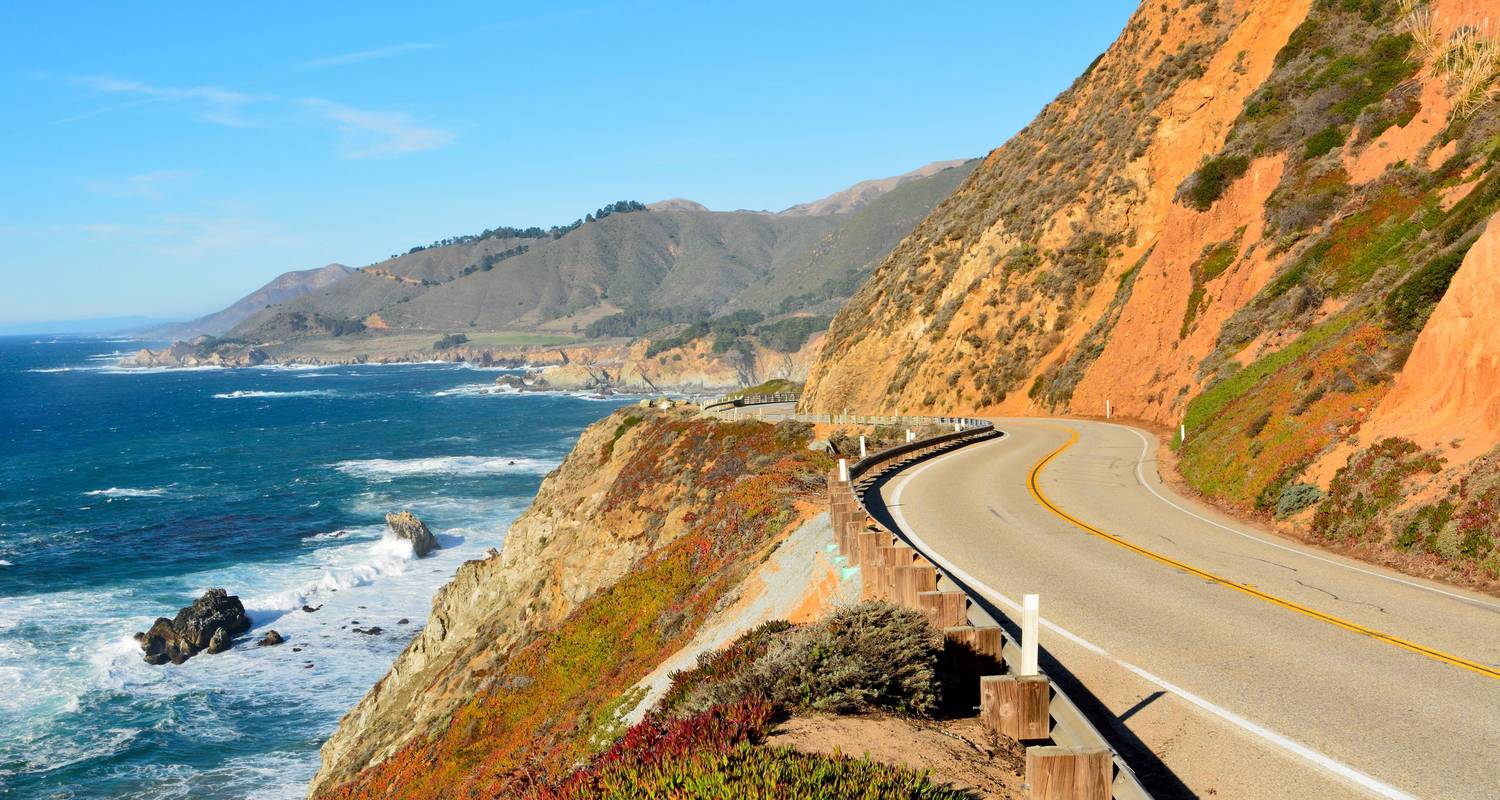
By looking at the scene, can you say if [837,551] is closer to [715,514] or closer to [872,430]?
[715,514]

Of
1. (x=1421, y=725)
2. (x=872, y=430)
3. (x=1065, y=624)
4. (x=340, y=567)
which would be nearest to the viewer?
(x=1421, y=725)

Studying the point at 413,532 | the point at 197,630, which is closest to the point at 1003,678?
the point at 197,630

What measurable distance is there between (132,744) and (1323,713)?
37.3 meters

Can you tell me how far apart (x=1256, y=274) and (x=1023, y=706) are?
32.1m

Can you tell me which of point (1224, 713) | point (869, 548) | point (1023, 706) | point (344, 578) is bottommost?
point (344, 578)

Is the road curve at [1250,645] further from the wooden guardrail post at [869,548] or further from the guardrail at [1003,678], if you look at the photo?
the wooden guardrail post at [869,548]

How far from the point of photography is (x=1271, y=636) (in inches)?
409

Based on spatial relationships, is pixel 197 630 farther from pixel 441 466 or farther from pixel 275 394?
pixel 275 394

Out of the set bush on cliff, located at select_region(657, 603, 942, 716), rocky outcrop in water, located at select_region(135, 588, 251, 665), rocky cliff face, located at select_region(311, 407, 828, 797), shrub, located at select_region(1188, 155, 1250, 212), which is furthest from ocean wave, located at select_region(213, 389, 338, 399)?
bush on cliff, located at select_region(657, 603, 942, 716)

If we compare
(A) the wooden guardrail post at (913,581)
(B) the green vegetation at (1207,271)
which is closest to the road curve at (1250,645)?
(A) the wooden guardrail post at (913,581)

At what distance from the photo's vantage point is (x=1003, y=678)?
7.54m

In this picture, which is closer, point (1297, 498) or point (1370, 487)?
point (1370, 487)

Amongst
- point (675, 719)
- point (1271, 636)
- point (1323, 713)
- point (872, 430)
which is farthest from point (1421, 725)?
point (872, 430)

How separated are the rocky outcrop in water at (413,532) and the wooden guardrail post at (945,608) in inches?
2146
